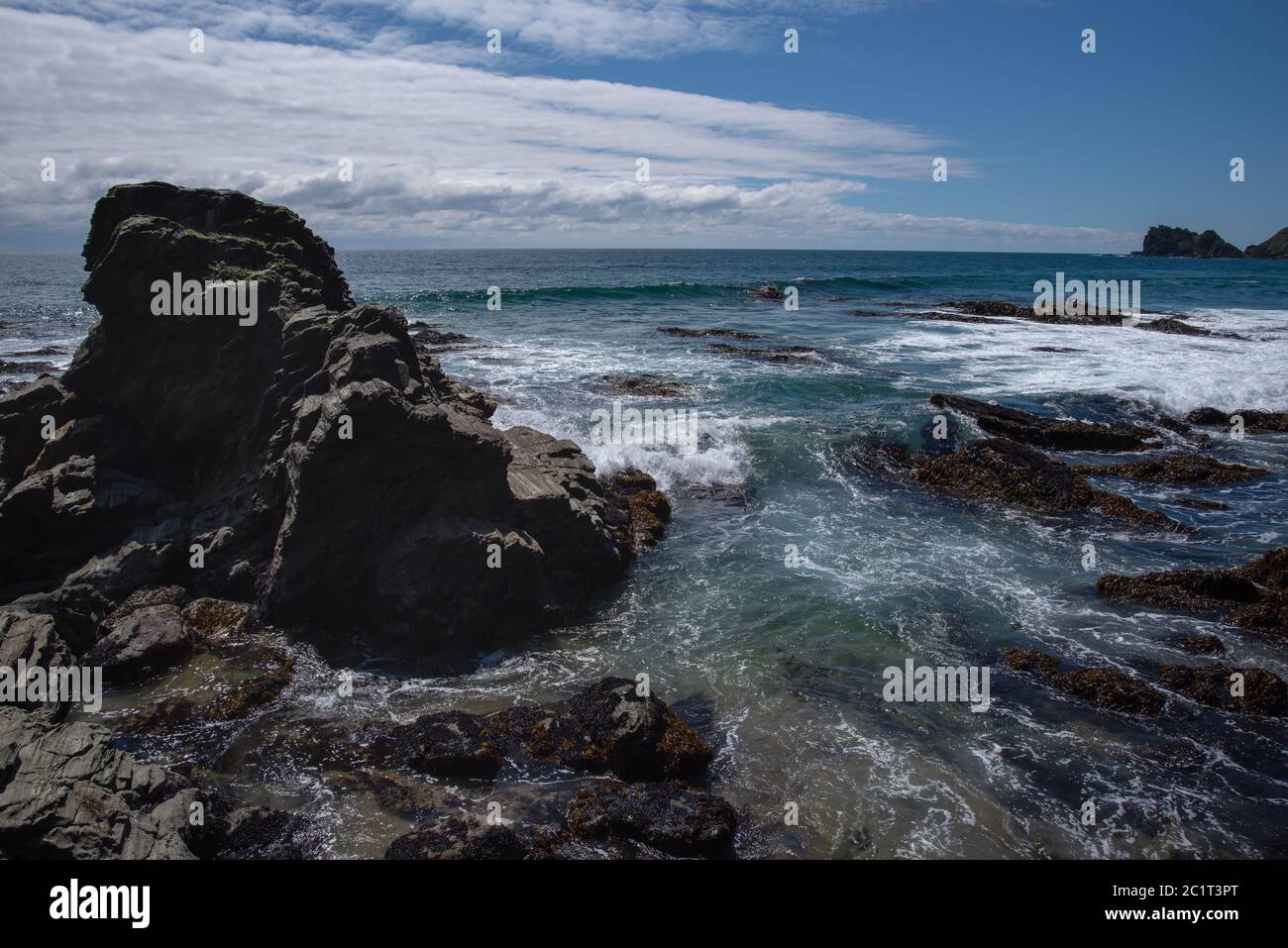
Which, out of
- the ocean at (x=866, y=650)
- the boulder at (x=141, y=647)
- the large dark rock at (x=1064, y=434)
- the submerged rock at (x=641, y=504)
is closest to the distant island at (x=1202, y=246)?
the ocean at (x=866, y=650)

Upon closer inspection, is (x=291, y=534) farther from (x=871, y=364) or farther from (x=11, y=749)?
(x=871, y=364)

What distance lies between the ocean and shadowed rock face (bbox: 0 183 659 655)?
4.47 ft

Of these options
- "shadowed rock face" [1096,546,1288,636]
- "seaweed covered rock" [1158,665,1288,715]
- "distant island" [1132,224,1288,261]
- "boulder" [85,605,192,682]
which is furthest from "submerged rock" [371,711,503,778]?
"distant island" [1132,224,1288,261]

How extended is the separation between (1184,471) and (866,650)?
14.0 meters

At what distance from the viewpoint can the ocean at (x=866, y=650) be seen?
29.5ft

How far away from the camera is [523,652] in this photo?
41.5ft

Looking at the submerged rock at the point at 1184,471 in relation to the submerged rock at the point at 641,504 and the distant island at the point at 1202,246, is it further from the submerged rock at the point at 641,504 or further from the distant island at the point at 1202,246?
the distant island at the point at 1202,246

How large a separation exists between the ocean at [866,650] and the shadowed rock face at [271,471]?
136 cm

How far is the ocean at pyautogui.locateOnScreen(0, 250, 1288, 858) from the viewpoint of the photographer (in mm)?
8992

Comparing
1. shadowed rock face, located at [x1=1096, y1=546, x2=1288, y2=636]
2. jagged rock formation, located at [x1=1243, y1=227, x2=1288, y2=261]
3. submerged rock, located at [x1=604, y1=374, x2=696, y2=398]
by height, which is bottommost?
shadowed rock face, located at [x1=1096, y1=546, x2=1288, y2=636]

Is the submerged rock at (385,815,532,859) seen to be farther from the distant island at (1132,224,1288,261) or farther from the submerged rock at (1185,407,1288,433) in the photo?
the distant island at (1132,224,1288,261)

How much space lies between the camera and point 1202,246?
155 metres

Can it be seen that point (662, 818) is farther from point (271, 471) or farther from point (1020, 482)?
point (1020, 482)

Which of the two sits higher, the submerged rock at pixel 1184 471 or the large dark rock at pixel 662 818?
the submerged rock at pixel 1184 471
